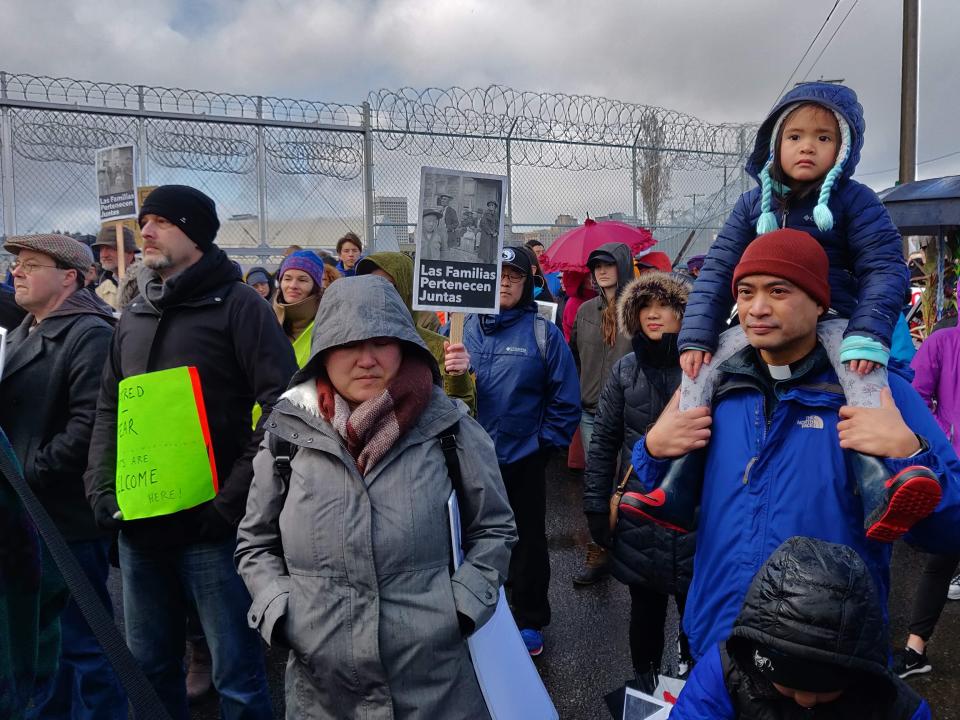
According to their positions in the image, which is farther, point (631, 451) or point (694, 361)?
point (631, 451)

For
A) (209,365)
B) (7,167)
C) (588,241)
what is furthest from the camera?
(7,167)

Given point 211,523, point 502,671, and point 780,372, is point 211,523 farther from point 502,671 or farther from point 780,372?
point 780,372

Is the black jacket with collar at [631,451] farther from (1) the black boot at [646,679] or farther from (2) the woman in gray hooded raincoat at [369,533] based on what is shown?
(2) the woman in gray hooded raincoat at [369,533]

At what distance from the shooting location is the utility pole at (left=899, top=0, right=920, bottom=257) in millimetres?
10977

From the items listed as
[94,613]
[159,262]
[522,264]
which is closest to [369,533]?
[94,613]

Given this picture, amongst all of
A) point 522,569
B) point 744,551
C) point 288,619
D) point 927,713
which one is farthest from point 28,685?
point 522,569

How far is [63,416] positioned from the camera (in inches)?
124

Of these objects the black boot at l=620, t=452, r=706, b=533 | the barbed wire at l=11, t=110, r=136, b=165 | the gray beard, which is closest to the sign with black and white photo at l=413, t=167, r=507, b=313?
the gray beard

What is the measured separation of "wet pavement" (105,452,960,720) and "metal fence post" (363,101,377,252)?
567 cm

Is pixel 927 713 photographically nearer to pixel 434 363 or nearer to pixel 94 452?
pixel 434 363

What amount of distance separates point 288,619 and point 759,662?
125 cm

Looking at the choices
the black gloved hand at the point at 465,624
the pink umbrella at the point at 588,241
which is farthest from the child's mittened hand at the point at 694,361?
the pink umbrella at the point at 588,241

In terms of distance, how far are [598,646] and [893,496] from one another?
2.73m

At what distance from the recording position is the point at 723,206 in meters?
12.1
